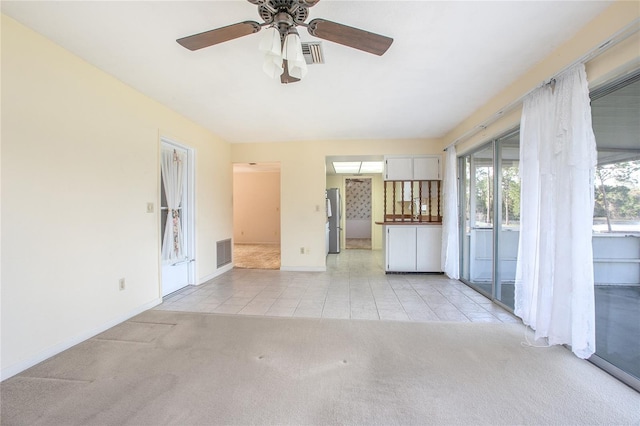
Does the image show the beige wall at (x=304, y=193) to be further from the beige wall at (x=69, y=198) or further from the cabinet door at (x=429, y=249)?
the beige wall at (x=69, y=198)

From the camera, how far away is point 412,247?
4.71 metres

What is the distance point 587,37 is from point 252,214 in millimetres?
8452

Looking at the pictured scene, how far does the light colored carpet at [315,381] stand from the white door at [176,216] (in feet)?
3.92

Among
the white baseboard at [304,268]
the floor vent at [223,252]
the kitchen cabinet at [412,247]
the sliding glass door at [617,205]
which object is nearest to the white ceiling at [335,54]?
the sliding glass door at [617,205]

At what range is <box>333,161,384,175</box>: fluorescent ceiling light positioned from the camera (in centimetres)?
632

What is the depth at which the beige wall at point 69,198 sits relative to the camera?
1.81 meters

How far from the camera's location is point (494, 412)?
4.80 feet

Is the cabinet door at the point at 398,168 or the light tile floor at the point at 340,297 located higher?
the cabinet door at the point at 398,168

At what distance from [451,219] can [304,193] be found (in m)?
2.59

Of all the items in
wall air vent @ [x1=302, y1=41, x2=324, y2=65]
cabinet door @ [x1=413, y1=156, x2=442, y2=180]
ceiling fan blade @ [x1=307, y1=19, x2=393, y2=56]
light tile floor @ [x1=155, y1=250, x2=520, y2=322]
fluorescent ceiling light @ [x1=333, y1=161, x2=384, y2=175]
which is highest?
wall air vent @ [x1=302, y1=41, x2=324, y2=65]

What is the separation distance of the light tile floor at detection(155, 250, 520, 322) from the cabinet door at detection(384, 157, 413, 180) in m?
1.82

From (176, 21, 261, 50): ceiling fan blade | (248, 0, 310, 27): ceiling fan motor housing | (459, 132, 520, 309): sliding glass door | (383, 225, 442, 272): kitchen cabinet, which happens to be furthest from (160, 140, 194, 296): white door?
(459, 132, 520, 309): sliding glass door

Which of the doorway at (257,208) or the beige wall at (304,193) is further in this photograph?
the doorway at (257,208)

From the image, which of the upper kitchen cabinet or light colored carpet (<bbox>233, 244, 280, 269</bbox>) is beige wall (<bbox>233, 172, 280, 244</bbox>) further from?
the upper kitchen cabinet
